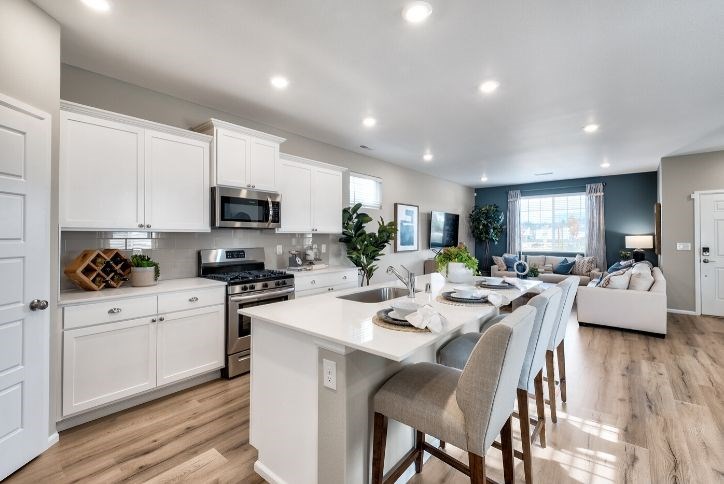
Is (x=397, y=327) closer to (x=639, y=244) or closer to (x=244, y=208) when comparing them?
(x=244, y=208)

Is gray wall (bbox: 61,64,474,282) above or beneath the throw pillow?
above

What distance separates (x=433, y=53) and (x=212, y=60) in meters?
1.70

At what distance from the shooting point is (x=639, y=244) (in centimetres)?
677

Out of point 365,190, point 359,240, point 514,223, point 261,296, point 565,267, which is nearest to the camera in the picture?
point 261,296

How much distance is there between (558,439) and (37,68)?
13.5ft

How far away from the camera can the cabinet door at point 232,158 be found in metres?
3.28

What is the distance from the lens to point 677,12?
6.72 feet

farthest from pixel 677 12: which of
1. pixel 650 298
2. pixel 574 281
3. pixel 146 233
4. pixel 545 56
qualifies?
pixel 146 233

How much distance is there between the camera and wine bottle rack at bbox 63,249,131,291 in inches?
102

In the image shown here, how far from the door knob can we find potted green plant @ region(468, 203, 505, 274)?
8.46 metres

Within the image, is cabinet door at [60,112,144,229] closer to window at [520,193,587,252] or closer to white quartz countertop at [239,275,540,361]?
white quartz countertop at [239,275,540,361]

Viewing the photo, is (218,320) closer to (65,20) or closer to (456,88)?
(65,20)

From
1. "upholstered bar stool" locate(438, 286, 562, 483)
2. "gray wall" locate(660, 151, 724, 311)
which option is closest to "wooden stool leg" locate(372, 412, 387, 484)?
→ "upholstered bar stool" locate(438, 286, 562, 483)

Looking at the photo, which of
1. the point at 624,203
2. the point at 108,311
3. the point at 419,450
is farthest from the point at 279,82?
the point at 624,203
